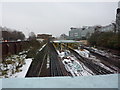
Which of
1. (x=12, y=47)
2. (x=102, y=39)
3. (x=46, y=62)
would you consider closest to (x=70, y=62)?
(x=46, y=62)

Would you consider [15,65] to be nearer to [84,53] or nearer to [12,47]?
[12,47]

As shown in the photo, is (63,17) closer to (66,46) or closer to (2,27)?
(66,46)

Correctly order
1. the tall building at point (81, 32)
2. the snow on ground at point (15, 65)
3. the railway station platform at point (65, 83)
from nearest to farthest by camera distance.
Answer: the railway station platform at point (65, 83)
the snow on ground at point (15, 65)
the tall building at point (81, 32)

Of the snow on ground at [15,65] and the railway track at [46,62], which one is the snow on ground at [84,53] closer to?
the railway track at [46,62]

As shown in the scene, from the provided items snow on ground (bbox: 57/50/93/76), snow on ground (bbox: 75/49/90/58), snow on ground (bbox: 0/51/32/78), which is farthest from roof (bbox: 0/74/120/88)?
snow on ground (bbox: 75/49/90/58)

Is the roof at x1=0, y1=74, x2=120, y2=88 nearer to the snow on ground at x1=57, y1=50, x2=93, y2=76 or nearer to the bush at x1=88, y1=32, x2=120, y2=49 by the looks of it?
the snow on ground at x1=57, y1=50, x2=93, y2=76

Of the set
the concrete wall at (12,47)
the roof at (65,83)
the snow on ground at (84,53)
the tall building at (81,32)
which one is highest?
the tall building at (81,32)

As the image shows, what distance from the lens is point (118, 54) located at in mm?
1606

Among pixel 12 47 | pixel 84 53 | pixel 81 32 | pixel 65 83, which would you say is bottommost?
pixel 65 83

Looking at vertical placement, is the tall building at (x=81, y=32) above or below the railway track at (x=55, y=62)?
above

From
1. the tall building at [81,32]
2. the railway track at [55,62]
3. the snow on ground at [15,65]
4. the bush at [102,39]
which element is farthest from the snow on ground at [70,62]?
the snow on ground at [15,65]

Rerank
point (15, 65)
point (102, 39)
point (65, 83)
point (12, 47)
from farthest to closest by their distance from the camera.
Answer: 1. point (102, 39)
2. point (12, 47)
3. point (15, 65)
4. point (65, 83)

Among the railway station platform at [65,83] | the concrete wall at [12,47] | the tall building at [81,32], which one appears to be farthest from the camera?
the tall building at [81,32]

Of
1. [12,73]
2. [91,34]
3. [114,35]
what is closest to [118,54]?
[114,35]
